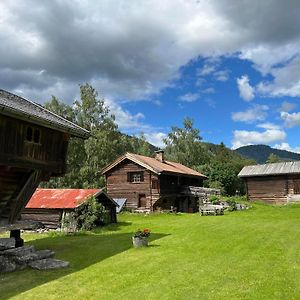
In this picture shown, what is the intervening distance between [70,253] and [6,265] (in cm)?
376

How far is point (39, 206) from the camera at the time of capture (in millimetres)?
29344

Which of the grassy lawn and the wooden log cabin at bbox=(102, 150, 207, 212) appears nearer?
the grassy lawn

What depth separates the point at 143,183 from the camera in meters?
40.4

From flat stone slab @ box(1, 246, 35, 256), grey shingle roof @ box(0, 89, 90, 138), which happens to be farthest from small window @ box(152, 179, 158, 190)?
flat stone slab @ box(1, 246, 35, 256)

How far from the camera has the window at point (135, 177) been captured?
4070 centimetres

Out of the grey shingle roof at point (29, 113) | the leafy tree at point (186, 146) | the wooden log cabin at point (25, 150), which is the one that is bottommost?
the wooden log cabin at point (25, 150)

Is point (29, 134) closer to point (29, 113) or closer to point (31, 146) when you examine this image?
point (31, 146)

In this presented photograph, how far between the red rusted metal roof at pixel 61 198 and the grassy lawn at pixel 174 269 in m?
5.50

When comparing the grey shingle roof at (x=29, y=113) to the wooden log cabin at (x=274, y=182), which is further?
the wooden log cabin at (x=274, y=182)

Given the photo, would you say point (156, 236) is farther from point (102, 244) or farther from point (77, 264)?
point (77, 264)

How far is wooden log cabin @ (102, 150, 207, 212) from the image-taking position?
1569 inches

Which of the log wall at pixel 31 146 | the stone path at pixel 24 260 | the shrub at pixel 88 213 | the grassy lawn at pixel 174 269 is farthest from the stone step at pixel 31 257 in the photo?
the shrub at pixel 88 213

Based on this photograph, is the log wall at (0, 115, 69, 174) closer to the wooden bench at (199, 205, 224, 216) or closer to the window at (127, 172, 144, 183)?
the wooden bench at (199, 205, 224, 216)

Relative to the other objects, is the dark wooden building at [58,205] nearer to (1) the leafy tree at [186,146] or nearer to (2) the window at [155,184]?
(2) the window at [155,184]
